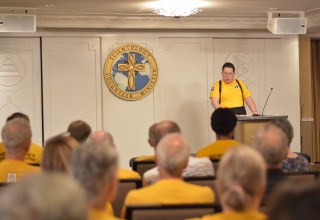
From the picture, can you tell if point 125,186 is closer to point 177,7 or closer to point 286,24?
point 177,7

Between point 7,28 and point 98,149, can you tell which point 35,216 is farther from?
point 7,28

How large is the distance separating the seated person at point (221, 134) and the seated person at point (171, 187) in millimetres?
2014

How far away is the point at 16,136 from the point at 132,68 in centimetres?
642

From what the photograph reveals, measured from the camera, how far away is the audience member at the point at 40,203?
1.41 meters

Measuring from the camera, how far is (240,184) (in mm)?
2613

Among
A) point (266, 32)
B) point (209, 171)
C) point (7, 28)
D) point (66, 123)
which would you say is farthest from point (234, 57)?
point (209, 171)

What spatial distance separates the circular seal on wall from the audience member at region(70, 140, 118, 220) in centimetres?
831

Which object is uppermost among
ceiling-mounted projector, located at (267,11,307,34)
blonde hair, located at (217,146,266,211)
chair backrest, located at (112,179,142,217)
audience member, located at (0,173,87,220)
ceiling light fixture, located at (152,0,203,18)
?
ceiling light fixture, located at (152,0,203,18)

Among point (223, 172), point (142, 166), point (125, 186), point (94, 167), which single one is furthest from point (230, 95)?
point (94, 167)

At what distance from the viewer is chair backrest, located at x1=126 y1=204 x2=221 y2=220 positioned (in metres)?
3.06

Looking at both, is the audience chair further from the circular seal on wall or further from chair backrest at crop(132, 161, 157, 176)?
the circular seal on wall

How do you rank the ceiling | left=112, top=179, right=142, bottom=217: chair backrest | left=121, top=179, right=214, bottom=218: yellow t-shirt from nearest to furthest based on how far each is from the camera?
left=121, top=179, right=214, bottom=218: yellow t-shirt
left=112, top=179, right=142, bottom=217: chair backrest
the ceiling

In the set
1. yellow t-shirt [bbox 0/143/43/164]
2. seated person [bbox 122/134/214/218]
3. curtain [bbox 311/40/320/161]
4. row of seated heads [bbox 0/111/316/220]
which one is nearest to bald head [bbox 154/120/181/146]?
yellow t-shirt [bbox 0/143/43/164]

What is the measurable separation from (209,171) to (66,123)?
638 cm
